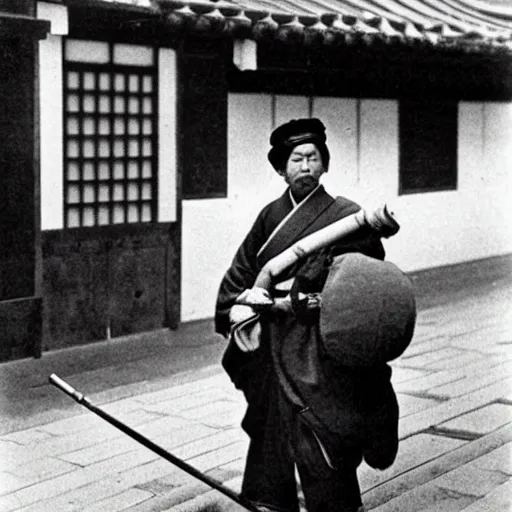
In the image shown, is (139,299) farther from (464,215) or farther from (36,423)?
(464,215)

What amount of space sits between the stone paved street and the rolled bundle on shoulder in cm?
120

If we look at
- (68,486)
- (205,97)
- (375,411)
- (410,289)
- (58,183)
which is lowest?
(68,486)

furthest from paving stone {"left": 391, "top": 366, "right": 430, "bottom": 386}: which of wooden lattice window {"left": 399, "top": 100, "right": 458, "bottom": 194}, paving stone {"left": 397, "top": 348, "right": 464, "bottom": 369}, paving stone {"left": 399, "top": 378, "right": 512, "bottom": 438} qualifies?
wooden lattice window {"left": 399, "top": 100, "right": 458, "bottom": 194}

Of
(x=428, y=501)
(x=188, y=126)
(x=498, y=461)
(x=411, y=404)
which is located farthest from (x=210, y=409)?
(x=188, y=126)

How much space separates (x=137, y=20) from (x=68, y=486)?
16.7ft

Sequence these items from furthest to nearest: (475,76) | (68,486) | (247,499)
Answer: (475,76), (68,486), (247,499)

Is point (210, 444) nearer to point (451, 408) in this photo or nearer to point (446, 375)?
point (451, 408)

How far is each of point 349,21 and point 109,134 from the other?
3.06 metres

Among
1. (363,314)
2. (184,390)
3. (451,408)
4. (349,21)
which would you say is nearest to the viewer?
(363,314)

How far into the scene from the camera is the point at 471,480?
6.09 meters

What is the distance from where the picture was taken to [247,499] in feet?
18.4

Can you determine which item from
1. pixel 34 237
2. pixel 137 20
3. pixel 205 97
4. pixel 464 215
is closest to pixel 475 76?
pixel 464 215

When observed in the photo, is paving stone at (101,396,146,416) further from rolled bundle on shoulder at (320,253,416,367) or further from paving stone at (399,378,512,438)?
rolled bundle on shoulder at (320,253,416,367)

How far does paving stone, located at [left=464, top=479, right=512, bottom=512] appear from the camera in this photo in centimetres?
563
